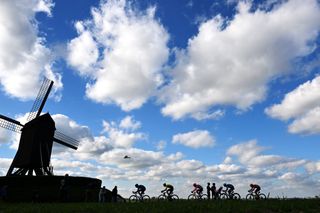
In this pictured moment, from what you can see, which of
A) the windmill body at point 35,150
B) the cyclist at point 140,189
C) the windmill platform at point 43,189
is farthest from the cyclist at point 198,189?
the windmill body at point 35,150

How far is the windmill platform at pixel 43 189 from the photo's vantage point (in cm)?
3662

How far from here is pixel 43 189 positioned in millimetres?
36969

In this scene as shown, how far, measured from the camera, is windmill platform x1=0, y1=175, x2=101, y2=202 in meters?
36.6

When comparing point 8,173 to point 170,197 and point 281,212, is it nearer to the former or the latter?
point 170,197

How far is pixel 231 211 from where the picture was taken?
16609 millimetres

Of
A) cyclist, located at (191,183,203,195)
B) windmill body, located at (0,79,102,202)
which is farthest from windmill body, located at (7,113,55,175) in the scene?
cyclist, located at (191,183,203,195)

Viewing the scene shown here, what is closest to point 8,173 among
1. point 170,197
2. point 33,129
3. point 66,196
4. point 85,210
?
point 33,129

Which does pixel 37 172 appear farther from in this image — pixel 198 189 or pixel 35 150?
pixel 198 189

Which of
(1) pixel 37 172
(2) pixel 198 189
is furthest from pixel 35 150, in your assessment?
(2) pixel 198 189

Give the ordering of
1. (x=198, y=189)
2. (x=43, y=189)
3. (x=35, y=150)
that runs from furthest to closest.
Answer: (x=35, y=150), (x=43, y=189), (x=198, y=189)

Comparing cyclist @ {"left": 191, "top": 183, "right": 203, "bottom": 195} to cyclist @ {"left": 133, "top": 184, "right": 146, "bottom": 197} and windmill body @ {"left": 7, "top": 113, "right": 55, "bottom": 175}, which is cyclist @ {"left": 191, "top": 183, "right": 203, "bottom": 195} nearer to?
cyclist @ {"left": 133, "top": 184, "right": 146, "bottom": 197}

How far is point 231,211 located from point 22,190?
2646 cm

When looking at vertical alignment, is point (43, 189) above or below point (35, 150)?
below

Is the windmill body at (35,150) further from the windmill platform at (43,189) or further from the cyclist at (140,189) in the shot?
the cyclist at (140,189)
